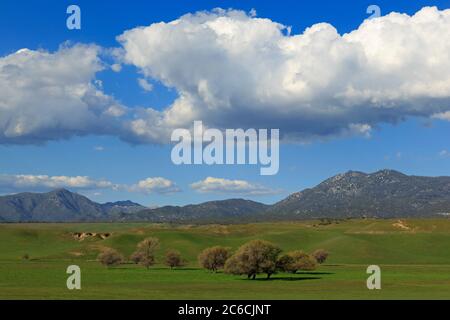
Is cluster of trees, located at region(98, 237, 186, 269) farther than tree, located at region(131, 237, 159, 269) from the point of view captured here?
No

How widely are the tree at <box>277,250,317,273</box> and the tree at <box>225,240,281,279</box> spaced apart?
6.56m

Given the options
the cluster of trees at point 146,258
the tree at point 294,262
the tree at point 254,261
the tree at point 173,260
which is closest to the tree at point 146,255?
the cluster of trees at point 146,258

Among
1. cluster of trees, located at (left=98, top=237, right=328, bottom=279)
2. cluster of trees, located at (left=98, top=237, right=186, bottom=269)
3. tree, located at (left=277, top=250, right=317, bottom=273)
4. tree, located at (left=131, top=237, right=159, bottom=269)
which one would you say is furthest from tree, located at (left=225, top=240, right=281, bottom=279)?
tree, located at (left=131, top=237, right=159, bottom=269)

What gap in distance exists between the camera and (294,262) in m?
147

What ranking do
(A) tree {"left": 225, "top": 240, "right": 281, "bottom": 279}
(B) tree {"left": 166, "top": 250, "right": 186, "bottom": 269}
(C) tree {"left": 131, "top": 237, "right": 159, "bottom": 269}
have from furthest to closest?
(C) tree {"left": 131, "top": 237, "right": 159, "bottom": 269}
(B) tree {"left": 166, "top": 250, "right": 186, "bottom": 269}
(A) tree {"left": 225, "top": 240, "right": 281, "bottom": 279}

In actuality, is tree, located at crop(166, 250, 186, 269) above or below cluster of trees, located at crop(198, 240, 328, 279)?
below

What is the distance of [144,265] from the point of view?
614ft

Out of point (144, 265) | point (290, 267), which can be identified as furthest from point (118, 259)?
point (290, 267)

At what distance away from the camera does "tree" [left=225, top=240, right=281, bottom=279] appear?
13312 cm

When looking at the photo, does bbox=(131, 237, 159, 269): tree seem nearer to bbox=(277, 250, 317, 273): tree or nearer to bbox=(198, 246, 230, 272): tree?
bbox=(198, 246, 230, 272): tree

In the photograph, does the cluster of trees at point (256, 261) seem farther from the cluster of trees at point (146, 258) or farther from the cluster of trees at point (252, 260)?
the cluster of trees at point (146, 258)

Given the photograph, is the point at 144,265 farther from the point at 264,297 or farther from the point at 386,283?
the point at 264,297

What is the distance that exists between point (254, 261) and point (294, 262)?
17.6 meters
